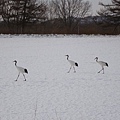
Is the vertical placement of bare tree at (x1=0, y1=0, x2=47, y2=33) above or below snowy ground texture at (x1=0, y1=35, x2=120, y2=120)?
above

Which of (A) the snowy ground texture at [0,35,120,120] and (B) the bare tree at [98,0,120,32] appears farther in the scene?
(B) the bare tree at [98,0,120,32]

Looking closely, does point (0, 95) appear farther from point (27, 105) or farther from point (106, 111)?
point (106, 111)

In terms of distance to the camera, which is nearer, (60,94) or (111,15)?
(60,94)

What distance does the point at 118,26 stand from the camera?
156 feet

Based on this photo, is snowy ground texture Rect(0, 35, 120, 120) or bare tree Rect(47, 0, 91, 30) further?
bare tree Rect(47, 0, 91, 30)

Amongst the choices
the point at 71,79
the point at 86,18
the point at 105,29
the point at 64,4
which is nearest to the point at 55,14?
the point at 64,4

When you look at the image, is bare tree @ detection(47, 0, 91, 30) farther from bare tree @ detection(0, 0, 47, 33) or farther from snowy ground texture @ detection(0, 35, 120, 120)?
snowy ground texture @ detection(0, 35, 120, 120)

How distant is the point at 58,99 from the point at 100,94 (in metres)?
1.59

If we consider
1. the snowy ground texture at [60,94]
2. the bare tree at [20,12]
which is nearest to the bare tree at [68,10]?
the bare tree at [20,12]

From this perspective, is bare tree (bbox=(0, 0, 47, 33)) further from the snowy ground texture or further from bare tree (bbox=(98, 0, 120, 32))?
the snowy ground texture

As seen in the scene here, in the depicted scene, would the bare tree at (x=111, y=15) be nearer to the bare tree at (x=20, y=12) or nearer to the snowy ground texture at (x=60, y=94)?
the bare tree at (x=20, y=12)

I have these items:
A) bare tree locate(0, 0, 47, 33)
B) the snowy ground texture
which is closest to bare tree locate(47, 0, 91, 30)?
bare tree locate(0, 0, 47, 33)

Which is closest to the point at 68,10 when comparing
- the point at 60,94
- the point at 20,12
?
the point at 20,12

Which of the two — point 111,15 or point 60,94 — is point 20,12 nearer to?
point 111,15
